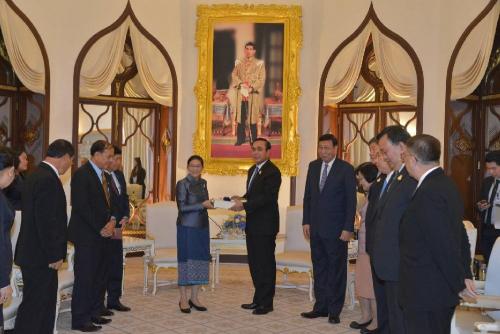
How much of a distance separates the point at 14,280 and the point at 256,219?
2.35m

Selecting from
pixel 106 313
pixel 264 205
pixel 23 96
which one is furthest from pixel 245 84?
pixel 106 313

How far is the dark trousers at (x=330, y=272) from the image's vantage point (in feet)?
20.3

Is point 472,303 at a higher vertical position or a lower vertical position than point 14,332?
higher

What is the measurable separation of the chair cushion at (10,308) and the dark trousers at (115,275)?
1.66 meters

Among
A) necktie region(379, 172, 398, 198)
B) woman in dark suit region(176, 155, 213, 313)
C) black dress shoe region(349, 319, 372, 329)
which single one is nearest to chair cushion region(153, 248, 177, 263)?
woman in dark suit region(176, 155, 213, 313)

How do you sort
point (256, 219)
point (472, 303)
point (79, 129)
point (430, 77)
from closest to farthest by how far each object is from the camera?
point (472, 303)
point (256, 219)
point (430, 77)
point (79, 129)

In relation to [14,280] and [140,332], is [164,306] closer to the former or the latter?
[140,332]

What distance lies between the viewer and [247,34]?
388 inches

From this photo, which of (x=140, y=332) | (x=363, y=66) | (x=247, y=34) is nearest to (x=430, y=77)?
(x=363, y=66)

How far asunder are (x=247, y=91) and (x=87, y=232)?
15.6 feet

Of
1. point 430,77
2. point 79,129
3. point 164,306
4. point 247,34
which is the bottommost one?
point 164,306

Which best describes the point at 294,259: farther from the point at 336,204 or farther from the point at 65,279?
the point at 65,279

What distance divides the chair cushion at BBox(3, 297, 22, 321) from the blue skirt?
182 centimetres

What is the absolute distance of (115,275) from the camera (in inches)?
259
